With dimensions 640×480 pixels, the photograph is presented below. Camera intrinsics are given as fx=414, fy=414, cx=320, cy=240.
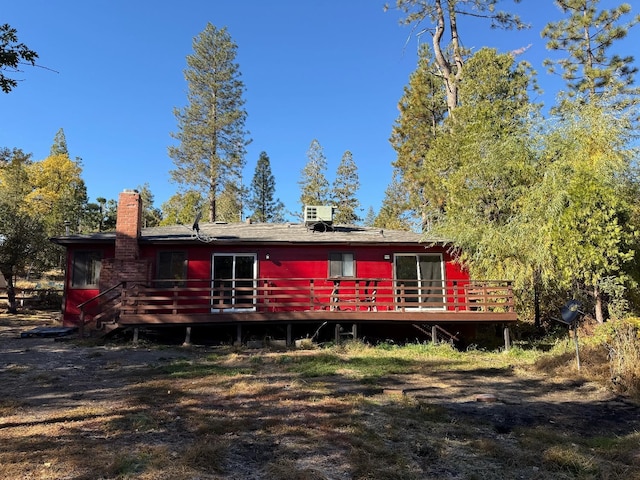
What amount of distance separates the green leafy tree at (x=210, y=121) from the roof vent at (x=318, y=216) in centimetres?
1634

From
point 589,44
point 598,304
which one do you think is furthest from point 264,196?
point 598,304

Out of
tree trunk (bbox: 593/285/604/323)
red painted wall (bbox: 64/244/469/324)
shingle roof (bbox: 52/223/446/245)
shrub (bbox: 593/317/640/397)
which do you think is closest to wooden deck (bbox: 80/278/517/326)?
red painted wall (bbox: 64/244/469/324)

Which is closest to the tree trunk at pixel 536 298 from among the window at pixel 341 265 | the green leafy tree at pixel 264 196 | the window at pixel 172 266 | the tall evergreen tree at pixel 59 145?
the window at pixel 341 265

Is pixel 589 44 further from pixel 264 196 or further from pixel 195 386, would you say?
pixel 264 196

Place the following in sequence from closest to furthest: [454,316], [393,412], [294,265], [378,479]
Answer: [378,479] → [393,412] → [454,316] → [294,265]

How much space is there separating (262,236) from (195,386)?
7.54 metres

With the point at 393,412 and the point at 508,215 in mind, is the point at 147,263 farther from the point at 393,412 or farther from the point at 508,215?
the point at 508,215

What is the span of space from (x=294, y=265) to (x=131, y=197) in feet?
18.3

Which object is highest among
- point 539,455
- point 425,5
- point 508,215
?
point 425,5

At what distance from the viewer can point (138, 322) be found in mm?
11133

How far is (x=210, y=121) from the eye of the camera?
30.6 meters

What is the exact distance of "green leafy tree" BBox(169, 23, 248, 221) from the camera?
3069 cm

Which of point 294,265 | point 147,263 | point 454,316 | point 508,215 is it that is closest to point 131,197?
point 147,263

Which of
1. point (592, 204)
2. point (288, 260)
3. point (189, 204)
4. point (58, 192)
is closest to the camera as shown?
point (592, 204)
